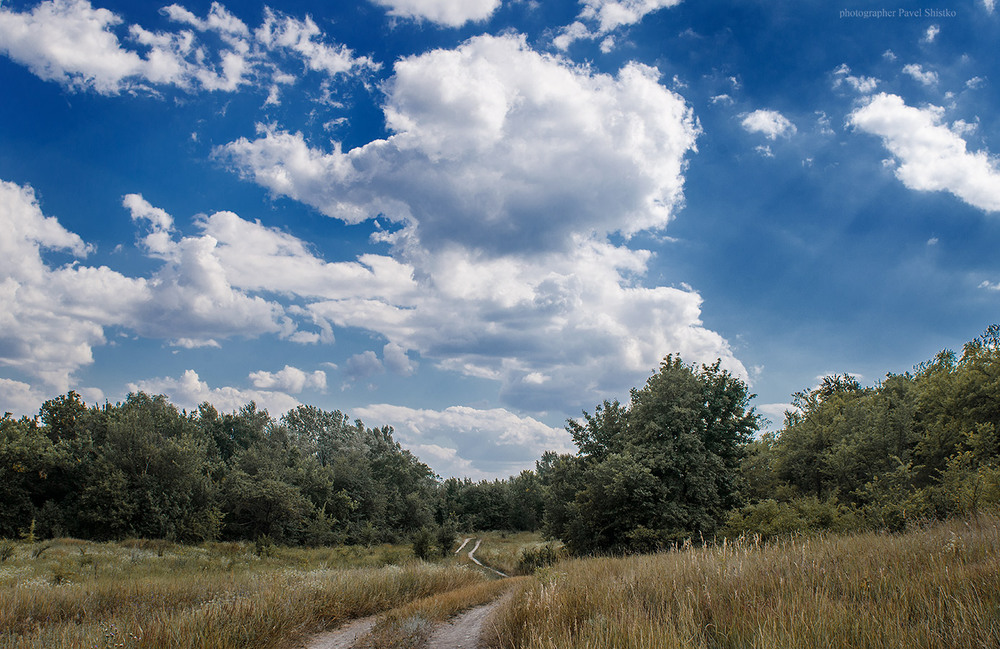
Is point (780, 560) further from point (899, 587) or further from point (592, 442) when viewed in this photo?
point (592, 442)

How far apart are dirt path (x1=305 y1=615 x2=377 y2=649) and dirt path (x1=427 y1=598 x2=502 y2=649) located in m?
1.53

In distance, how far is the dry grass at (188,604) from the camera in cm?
693

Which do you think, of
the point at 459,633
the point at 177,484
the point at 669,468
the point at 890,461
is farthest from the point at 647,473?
the point at 177,484

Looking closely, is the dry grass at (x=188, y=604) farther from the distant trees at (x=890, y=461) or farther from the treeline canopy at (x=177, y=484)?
the treeline canopy at (x=177, y=484)

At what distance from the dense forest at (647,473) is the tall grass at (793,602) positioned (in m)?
6.68

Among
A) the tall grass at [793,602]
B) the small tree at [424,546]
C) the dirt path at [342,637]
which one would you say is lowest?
the small tree at [424,546]

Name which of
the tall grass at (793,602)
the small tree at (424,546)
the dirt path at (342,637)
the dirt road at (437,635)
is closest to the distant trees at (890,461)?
the tall grass at (793,602)

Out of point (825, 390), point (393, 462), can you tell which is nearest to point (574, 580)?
point (825, 390)

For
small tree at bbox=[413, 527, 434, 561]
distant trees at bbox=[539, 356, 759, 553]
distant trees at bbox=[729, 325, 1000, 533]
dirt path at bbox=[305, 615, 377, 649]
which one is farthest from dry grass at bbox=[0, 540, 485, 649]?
small tree at bbox=[413, 527, 434, 561]

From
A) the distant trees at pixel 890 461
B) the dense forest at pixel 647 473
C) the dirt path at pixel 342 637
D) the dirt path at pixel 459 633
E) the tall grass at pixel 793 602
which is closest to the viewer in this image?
the tall grass at pixel 793 602

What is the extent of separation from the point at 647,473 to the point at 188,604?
21518mm

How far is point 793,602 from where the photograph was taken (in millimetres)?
4879

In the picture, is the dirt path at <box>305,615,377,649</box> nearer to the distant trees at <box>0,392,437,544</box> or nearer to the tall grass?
the tall grass

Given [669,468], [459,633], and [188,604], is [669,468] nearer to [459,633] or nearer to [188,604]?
[459,633]
